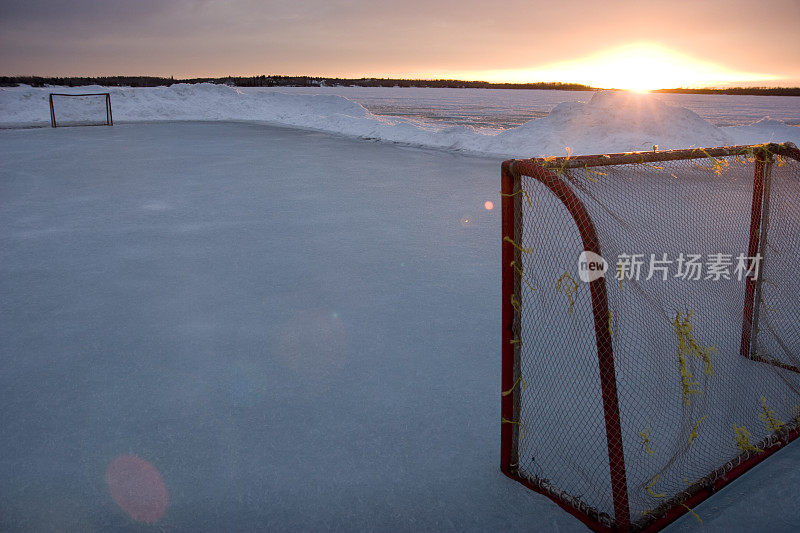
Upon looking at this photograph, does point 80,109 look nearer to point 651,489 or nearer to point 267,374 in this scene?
point 267,374

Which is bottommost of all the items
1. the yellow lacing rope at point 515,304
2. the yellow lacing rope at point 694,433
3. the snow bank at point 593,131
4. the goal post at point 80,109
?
the yellow lacing rope at point 694,433

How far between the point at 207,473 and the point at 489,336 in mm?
2464

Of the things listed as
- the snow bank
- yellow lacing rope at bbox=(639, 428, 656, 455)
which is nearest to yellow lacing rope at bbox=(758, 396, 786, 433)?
yellow lacing rope at bbox=(639, 428, 656, 455)

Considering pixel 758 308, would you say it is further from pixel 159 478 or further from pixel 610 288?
pixel 159 478

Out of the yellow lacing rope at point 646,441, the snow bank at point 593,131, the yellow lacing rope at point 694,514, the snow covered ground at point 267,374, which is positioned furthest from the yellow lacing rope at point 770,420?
the snow bank at point 593,131

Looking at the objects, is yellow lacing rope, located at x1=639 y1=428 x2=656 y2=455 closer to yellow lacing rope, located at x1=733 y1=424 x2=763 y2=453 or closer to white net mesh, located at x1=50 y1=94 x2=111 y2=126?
yellow lacing rope, located at x1=733 y1=424 x2=763 y2=453

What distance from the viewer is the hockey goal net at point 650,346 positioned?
241cm

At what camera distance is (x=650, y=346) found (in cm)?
299

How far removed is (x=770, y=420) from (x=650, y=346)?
925 mm

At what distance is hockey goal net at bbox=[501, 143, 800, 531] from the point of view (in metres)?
2.41

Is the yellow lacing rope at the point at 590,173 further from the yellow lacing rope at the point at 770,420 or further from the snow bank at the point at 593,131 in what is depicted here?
the snow bank at the point at 593,131

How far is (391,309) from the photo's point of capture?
485cm

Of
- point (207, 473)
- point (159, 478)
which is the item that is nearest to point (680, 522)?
point (207, 473)

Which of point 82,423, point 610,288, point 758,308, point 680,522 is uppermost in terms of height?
point 610,288
